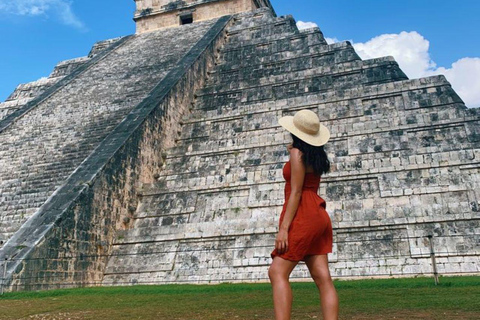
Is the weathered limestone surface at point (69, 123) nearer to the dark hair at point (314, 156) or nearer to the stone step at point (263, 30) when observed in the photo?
the stone step at point (263, 30)

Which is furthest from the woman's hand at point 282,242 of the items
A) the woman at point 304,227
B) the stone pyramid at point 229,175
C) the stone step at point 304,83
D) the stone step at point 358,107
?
the stone step at point 304,83

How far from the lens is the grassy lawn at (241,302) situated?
187 inches

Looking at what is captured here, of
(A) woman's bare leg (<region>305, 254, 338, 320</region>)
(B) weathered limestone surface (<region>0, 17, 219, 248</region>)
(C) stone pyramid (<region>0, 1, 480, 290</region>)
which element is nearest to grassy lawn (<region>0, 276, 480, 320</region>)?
(C) stone pyramid (<region>0, 1, 480, 290</region>)

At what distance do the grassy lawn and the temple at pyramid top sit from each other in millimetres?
17231

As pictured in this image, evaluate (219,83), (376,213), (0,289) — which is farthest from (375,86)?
(0,289)

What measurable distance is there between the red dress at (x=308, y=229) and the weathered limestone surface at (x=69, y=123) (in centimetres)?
818

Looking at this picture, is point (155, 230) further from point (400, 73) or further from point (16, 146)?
point (400, 73)

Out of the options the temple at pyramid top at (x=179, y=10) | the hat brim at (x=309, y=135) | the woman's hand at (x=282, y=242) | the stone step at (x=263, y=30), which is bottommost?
the woman's hand at (x=282, y=242)

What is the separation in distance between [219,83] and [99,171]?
6301 millimetres

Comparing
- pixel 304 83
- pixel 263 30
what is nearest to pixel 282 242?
pixel 304 83

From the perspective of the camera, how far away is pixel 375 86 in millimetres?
11859

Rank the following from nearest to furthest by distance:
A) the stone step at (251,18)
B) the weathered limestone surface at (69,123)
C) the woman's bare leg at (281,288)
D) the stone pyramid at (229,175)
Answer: the woman's bare leg at (281,288), the stone pyramid at (229,175), the weathered limestone surface at (69,123), the stone step at (251,18)

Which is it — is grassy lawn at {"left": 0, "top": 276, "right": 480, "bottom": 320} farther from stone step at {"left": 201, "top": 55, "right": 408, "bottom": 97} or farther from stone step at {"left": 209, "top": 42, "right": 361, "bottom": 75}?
stone step at {"left": 209, "top": 42, "right": 361, "bottom": 75}

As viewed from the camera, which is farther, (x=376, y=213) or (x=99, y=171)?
(x=99, y=171)
